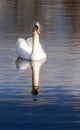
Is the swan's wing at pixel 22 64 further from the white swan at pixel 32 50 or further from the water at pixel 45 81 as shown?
the white swan at pixel 32 50

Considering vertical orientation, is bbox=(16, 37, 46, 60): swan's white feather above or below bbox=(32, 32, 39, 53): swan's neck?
below

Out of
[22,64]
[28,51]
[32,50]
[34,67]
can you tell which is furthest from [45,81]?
[28,51]

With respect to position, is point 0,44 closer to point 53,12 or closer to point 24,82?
point 24,82

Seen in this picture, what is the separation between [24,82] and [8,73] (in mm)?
1037

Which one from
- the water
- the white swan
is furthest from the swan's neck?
the water

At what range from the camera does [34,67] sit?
1662 cm

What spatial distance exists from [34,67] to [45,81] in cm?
220

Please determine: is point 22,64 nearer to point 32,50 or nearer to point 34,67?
point 34,67

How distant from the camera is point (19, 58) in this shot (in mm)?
18250

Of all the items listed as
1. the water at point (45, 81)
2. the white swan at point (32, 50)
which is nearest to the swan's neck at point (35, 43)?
the white swan at point (32, 50)

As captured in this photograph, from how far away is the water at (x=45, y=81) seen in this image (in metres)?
11.2

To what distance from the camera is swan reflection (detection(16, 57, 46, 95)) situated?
45.2 feet

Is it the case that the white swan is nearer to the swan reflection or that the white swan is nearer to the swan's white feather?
the swan's white feather

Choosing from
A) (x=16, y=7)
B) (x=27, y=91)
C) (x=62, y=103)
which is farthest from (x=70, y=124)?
(x=16, y=7)
